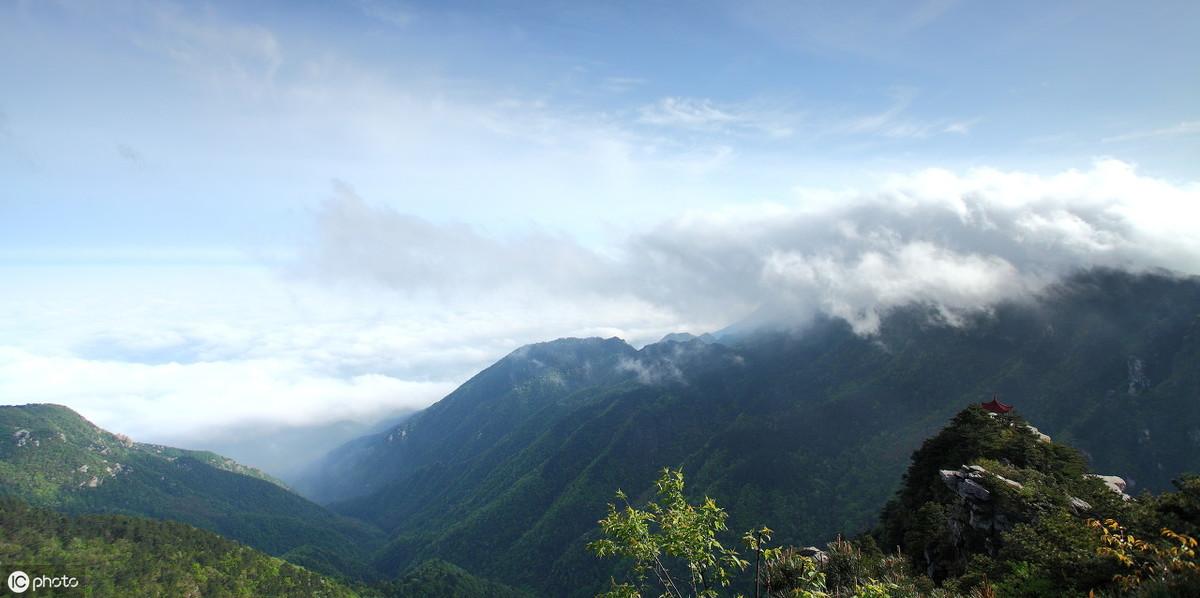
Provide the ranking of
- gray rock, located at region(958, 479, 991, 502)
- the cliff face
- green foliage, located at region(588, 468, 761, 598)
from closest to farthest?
1. green foliage, located at region(588, 468, 761, 598)
2. the cliff face
3. gray rock, located at region(958, 479, 991, 502)

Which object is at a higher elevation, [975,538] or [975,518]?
[975,518]

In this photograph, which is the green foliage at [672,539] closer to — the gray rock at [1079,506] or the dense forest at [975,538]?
the dense forest at [975,538]

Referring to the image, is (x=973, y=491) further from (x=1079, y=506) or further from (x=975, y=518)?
(x=1079, y=506)

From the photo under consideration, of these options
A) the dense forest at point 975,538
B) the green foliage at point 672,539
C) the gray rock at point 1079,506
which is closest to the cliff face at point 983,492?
the gray rock at point 1079,506

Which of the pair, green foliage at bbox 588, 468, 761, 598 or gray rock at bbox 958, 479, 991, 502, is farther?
gray rock at bbox 958, 479, 991, 502

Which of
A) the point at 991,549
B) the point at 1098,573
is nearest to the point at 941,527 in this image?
the point at 991,549

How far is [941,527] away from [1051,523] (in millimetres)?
28199

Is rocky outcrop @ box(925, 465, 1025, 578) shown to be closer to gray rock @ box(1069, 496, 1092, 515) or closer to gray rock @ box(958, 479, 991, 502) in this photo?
gray rock @ box(958, 479, 991, 502)

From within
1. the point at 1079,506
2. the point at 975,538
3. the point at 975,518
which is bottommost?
the point at 975,538

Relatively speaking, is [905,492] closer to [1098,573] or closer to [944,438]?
[944,438]

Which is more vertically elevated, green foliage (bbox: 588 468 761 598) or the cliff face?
green foliage (bbox: 588 468 761 598)

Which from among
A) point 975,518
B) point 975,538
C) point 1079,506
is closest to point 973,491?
point 975,518

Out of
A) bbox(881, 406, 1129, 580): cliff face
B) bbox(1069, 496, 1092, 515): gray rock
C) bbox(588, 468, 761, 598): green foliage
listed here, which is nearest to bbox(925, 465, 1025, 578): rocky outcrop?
bbox(881, 406, 1129, 580): cliff face

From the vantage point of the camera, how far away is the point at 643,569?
24156 mm
